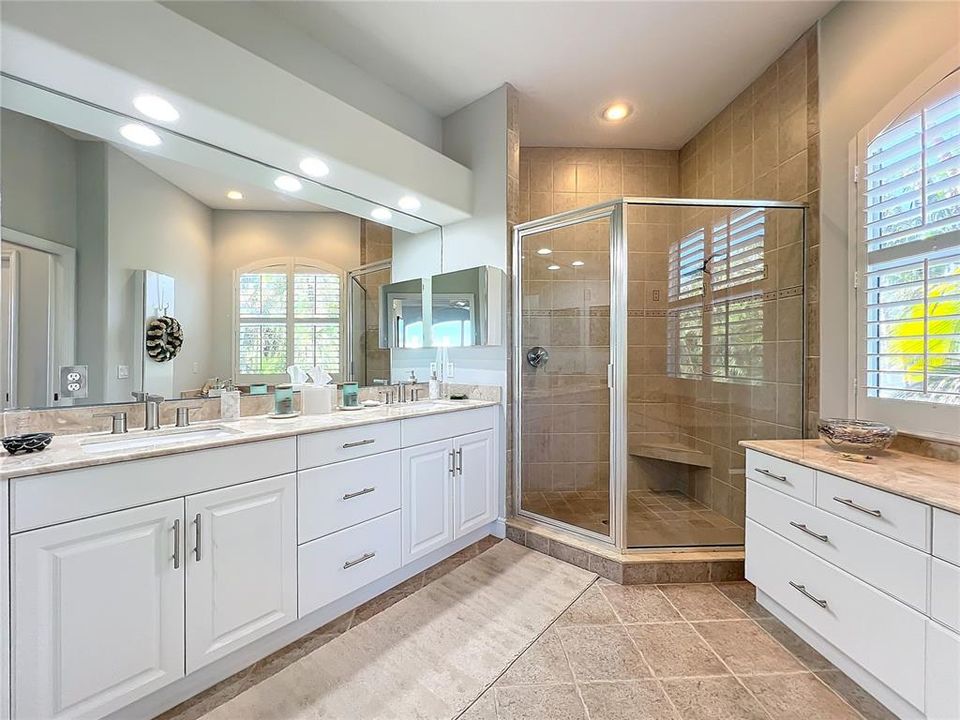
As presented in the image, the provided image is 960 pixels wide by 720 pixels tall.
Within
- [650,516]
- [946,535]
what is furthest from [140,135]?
[650,516]

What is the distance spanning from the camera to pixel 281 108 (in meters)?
1.76

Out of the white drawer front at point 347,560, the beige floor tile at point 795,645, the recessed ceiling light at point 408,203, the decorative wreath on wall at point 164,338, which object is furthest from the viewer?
the recessed ceiling light at point 408,203

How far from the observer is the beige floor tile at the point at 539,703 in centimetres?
130

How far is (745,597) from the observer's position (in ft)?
6.38

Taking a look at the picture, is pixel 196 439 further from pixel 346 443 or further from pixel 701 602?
pixel 701 602

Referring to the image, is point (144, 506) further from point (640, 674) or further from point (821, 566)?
point (821, 566)

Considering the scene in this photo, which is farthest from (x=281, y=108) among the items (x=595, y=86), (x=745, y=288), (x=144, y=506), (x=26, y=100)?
(x=745, y=288)

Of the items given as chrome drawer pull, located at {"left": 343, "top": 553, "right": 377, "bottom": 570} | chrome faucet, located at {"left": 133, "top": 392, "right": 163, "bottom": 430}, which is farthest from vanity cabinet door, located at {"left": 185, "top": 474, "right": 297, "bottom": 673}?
chrome faucet, located at {"left": 133, "top": 392, "right": 163, "bottom": 430}

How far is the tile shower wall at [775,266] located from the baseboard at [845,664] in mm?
705

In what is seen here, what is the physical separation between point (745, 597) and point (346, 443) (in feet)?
6.79

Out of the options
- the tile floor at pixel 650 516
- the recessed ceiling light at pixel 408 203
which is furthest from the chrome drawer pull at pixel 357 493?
the recessed ceiling light at pixel 408 203

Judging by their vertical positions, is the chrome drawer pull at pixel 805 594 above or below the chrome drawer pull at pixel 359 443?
below

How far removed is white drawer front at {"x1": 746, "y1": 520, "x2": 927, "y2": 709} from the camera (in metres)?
1.18

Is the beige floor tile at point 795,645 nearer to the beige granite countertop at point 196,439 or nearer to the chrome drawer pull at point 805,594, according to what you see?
the chrome drawer pull at point 805,594
